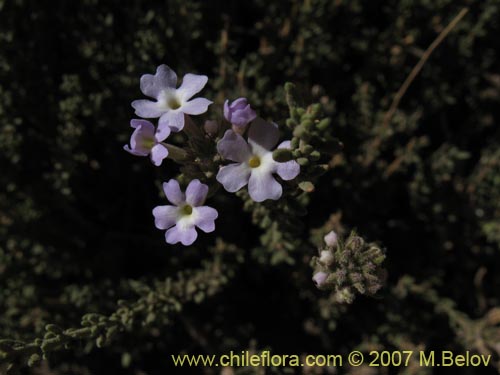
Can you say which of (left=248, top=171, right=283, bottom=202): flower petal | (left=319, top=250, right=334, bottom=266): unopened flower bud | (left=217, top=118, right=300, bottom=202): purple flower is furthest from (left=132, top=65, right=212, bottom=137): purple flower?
(left=319, top=250, right=334, bottom=266): unopened flower bud

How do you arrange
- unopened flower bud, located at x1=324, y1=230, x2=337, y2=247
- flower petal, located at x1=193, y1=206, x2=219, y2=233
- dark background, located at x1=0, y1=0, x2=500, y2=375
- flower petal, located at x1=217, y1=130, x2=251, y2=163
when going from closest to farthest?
1. flower petal, located at x1=217, y1=130, x2=251, y2=163
2. flower petal, located at x1=193, y1=206, x2=219, y2=233
3. unopened flower bud, located at x1=324, y1=230, x2=337, y2=247
4. dark background, located at x1=0, y1=0, x2=500, y2=375

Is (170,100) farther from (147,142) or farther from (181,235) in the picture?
(181,235)

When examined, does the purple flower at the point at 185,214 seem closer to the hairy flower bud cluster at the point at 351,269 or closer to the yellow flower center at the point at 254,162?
the yellow flower center at the point at 254,162

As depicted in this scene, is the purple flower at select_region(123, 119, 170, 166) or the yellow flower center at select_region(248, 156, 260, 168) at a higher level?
the purple flower at select_region(123, 119, 170, 166)

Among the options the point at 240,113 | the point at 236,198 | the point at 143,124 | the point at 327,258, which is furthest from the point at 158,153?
the point at 236,198

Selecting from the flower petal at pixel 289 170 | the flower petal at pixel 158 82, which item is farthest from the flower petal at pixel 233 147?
the flower petal at pixel 158 82

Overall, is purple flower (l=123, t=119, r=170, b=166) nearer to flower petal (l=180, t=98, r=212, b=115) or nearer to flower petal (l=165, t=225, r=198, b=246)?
flower petal (l=180, t=98, r=212, b=115)
